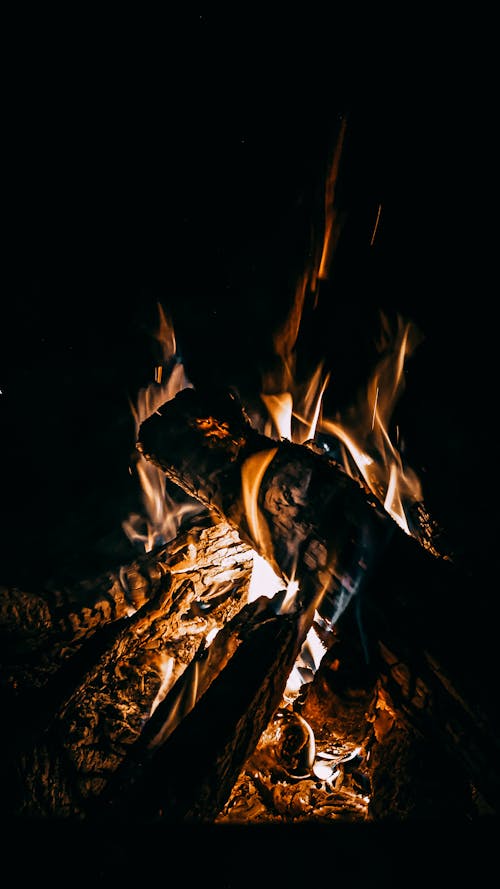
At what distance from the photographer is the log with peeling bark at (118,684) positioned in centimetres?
155

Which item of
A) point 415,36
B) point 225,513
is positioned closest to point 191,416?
point 225,513

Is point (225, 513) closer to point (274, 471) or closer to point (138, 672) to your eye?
point (274, 471)

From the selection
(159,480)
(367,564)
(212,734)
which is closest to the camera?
(212,734)

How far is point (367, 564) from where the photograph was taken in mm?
1634

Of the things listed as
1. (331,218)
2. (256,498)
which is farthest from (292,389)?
(256,498)

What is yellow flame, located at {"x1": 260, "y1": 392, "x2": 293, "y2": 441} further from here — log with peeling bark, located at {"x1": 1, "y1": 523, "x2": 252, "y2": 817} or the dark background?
log with peeling bark, located at {"x1": 1, "y1": 523, "x2": 252, "y2": 817}

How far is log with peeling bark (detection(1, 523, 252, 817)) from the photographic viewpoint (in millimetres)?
1552

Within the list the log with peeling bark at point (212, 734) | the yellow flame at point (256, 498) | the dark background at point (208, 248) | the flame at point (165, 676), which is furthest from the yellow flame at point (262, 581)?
the dark background at point (208, 248)

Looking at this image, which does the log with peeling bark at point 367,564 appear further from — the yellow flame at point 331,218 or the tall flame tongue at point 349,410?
the yellow flame at point 331,218

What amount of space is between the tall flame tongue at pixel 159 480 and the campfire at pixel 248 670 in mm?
689

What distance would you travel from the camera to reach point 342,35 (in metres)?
2.67

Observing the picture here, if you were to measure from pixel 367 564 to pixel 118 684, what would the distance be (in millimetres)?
1659

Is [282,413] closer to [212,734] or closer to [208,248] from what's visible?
[208,248]

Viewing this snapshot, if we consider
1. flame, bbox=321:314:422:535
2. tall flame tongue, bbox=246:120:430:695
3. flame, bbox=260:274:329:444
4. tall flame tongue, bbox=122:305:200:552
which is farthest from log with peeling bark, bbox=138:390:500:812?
flame, bbox=321:314:422:535
